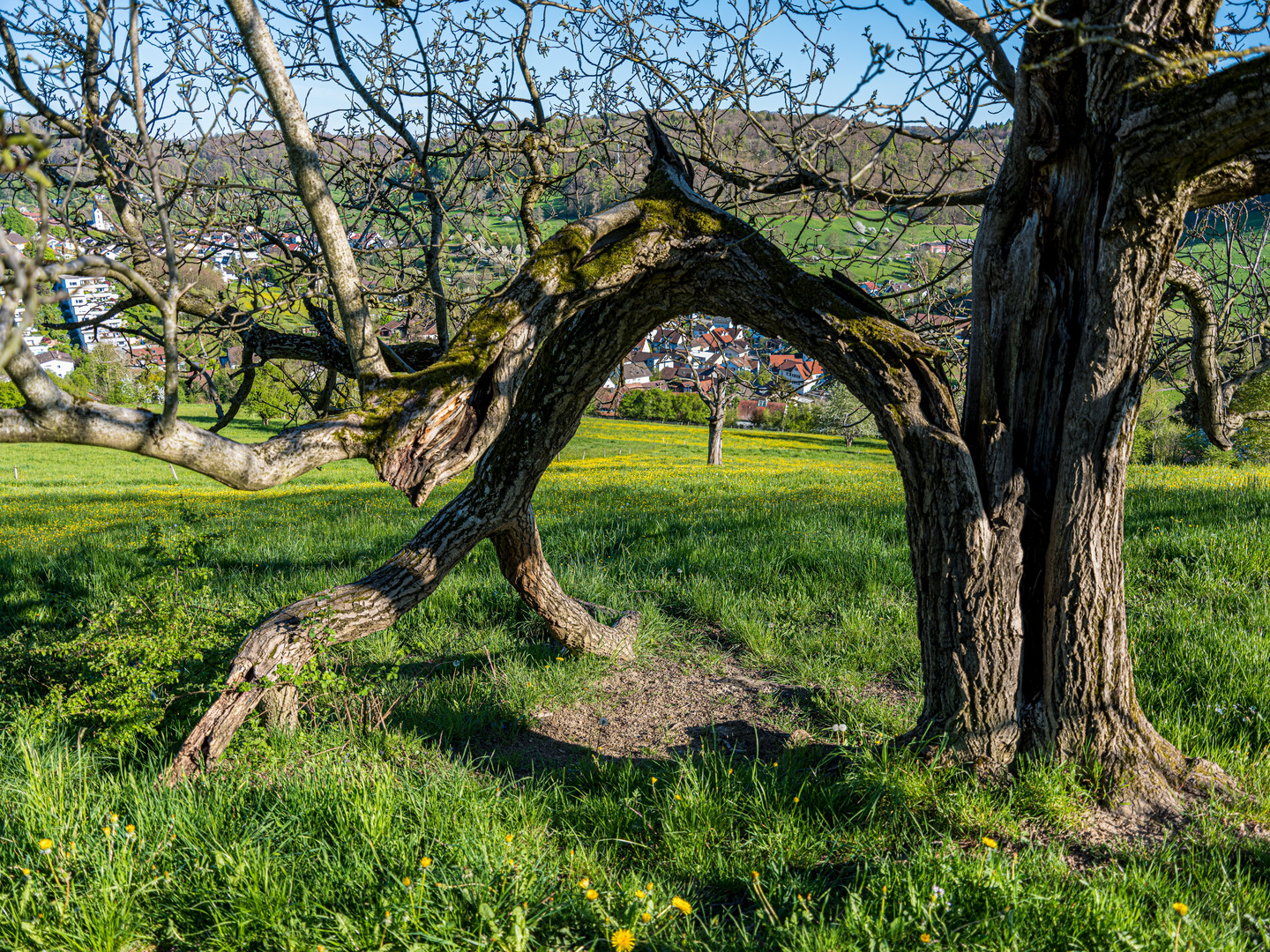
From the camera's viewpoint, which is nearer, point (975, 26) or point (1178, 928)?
point (1178, 928)

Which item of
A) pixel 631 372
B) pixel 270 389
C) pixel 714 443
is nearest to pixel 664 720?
pixel 631 372

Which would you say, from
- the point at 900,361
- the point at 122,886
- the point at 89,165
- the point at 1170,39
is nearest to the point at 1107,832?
the point at 900,361

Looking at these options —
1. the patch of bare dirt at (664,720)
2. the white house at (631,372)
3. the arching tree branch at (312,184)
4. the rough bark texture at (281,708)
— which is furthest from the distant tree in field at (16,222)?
the patch of bare dirt at (664,720)

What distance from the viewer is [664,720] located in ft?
14.2

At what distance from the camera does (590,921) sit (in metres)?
2.39

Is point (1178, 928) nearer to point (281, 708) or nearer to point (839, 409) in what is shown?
point (281, 708)

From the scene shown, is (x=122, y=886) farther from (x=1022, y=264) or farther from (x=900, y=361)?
(x=1022, y=264)

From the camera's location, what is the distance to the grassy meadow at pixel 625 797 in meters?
2.29

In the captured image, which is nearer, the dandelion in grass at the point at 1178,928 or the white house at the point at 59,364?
the dandelion in grass at the point at 1178,928

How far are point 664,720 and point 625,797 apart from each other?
3.69ft

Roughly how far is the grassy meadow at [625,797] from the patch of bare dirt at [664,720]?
0.05 metres

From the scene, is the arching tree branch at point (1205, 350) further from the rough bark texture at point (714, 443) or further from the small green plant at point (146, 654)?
the rough bark texture at point (714, 443)

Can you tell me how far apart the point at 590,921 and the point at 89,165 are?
3763mm

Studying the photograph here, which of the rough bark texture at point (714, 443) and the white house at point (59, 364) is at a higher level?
the white house at point (59, 364)
